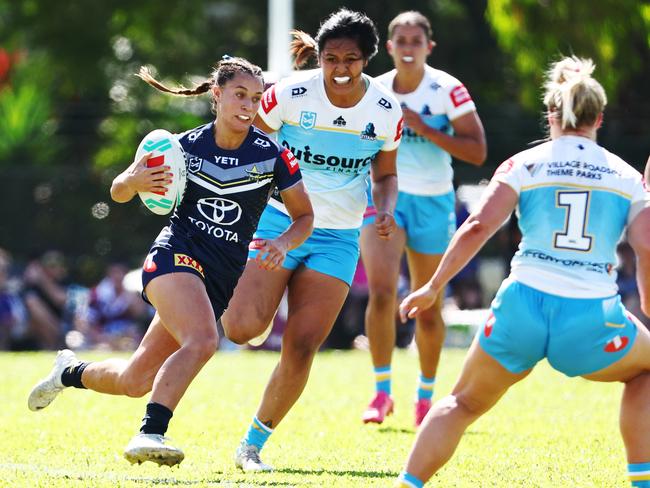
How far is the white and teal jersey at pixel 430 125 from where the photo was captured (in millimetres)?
8859

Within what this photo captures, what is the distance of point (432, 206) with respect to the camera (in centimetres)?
898

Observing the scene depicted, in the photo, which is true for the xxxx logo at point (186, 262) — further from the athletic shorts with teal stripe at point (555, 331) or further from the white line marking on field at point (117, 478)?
the athletic shorts with teal stripe at point (555, 331)

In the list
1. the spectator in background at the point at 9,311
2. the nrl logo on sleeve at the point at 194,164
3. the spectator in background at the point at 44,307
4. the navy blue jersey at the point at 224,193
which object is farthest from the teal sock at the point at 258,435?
the spectator in background at the point at 44,307

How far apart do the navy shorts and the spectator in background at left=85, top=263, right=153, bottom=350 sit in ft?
34.0

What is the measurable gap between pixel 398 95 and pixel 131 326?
870 centimetres

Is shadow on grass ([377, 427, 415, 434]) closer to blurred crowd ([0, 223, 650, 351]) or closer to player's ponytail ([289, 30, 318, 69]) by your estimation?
player's ponytail ([289, 30, 318, 69])

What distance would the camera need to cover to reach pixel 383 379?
8.70 meters

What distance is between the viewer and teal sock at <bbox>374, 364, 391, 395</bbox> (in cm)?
870

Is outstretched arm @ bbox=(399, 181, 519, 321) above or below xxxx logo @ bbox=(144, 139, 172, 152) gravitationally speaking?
below

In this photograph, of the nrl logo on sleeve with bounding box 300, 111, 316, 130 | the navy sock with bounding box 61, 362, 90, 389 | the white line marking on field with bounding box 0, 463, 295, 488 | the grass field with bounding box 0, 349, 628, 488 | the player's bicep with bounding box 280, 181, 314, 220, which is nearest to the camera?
the white line marking on field with bounding box 0, 463, 295, 488

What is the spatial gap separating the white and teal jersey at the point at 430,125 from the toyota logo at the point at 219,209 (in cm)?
272

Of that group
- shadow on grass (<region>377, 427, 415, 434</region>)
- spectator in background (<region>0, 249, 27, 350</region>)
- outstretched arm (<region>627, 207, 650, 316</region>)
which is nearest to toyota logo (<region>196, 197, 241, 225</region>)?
outstretched arm (<region>627, 207, 650, 316</region>)

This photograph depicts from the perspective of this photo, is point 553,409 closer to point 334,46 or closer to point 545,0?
point 334,46

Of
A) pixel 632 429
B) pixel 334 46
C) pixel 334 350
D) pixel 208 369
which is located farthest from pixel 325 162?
pixel 334 350
